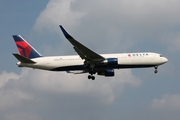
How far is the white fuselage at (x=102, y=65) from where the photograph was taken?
7394 cm

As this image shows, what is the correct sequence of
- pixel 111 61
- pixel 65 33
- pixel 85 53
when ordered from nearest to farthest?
pixel 65 33
pixel 85 53
pixel 111 61

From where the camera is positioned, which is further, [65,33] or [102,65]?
[102,65]

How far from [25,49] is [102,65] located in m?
14.2

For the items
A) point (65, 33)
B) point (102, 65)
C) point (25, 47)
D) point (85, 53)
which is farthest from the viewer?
point (25, 47)

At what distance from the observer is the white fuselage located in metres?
73.9

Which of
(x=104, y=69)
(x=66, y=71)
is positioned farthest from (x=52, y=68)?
(x=104, y=69)

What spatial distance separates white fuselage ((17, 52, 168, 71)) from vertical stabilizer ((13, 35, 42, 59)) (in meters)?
2.30

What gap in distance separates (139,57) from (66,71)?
1205 centimetres

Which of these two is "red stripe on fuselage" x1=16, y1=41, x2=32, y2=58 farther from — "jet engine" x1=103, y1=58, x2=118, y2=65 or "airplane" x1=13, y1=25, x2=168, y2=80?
"jet engine" x1=103, y1=58, x2=118, y2=65

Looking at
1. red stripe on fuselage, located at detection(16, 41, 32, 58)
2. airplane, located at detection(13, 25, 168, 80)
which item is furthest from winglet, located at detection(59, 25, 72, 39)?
red stripe on fuselage, located at detection(16, 41, 32, 58)

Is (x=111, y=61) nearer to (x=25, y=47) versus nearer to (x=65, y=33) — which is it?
(x=65, y=33)

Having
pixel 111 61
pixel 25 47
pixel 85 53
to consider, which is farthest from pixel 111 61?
pixel 25 47

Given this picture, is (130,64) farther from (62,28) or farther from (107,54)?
(62,28)

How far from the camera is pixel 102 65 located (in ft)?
243
